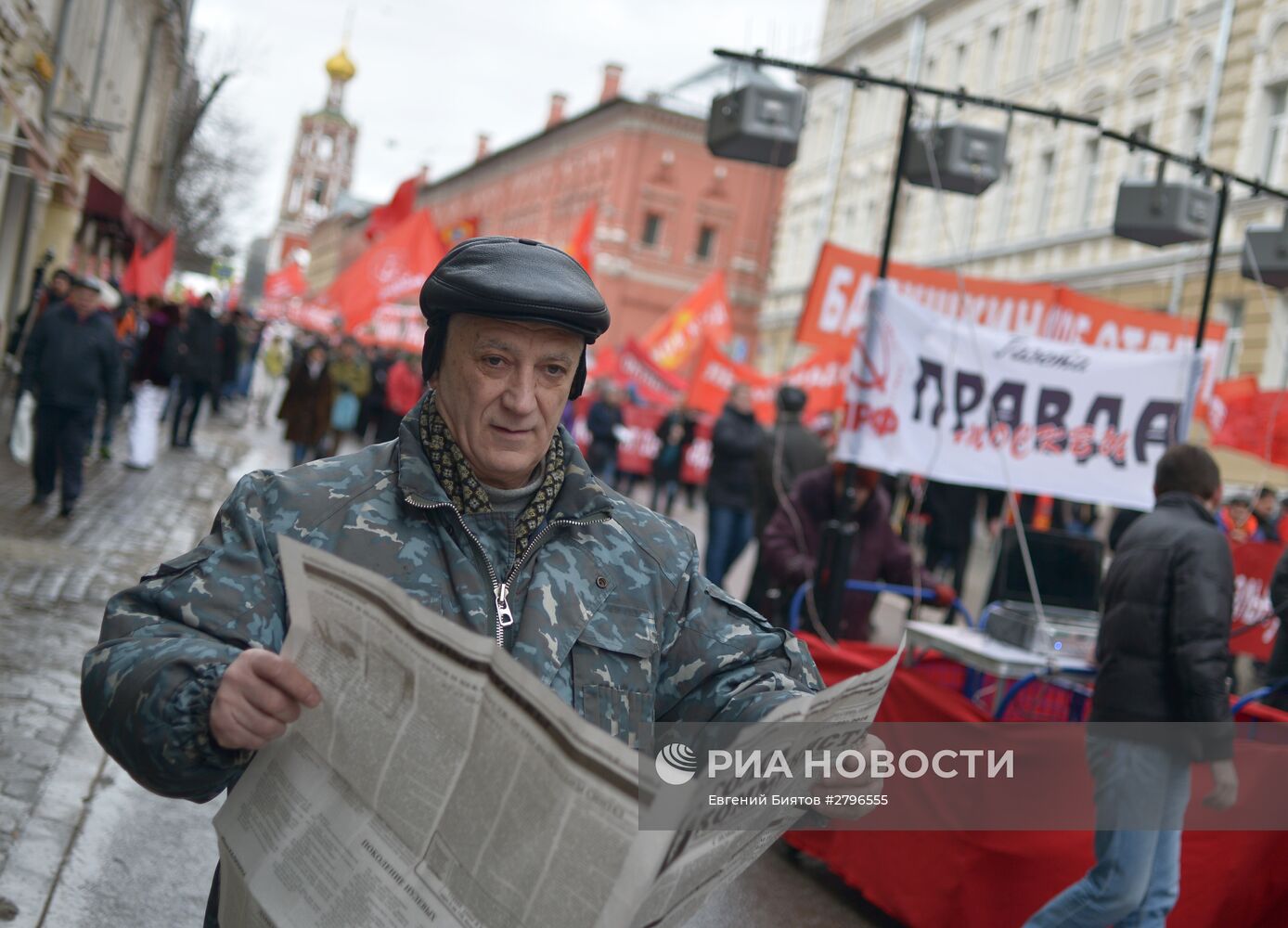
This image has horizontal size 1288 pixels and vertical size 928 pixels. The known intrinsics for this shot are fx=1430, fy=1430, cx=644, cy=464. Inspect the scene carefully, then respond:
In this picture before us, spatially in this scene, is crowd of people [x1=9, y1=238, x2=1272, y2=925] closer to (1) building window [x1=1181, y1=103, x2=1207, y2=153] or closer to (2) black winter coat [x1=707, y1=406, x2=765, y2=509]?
(2) black winter coat [x1=707, y1=406, x2=765, y2=509]

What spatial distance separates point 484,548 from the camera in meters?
2.13

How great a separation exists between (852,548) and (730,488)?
370cm

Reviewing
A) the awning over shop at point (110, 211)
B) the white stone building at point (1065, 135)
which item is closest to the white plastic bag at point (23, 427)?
the white stone building at point (1065, 135)

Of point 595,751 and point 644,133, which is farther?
point 644,133

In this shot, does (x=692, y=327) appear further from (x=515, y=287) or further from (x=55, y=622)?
(x=515, y=287)

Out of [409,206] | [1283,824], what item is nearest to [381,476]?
[1283,824]

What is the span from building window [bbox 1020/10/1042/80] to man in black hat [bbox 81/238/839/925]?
34.9m

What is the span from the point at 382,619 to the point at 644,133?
59.1 m

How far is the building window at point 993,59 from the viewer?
36312mm

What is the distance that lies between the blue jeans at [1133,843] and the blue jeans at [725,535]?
288 inches

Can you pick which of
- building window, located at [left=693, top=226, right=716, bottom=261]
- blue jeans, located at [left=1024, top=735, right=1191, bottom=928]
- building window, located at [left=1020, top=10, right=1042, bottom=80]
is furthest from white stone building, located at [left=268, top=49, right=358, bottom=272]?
blue jeans, located at [left=1024, top=735, right=1191, bottom=928]

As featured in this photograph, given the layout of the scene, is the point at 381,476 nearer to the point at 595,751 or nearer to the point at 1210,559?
the point at 595,751

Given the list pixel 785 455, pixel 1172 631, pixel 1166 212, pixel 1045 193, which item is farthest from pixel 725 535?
pixel 1045 193

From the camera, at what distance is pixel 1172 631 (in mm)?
4336
